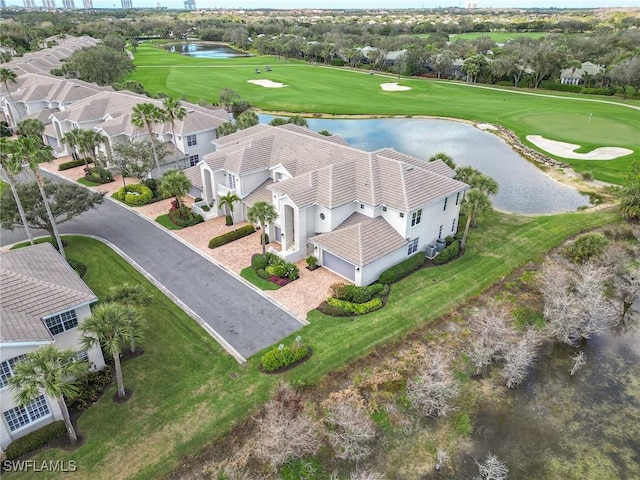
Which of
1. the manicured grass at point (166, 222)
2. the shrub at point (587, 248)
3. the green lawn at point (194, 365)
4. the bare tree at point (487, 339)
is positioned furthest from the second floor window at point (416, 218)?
the manicured grass at point (166, 222)

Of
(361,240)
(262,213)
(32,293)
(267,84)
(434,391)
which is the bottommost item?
(434,391)

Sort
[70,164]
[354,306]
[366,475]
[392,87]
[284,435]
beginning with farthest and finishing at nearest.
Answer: [392,87], [70,164], [354,306], [284,435], [366,475]

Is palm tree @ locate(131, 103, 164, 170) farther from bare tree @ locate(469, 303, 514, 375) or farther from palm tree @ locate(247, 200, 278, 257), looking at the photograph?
bare tree @ locate(469, 303, 514, 375)

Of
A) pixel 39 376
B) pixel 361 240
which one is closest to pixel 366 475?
pixel 39 376

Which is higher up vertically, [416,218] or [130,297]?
[416,218]

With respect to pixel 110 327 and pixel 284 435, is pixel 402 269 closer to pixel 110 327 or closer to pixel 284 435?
pixel 284 435

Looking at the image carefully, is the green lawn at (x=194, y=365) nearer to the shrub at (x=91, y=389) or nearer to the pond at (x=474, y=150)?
the shrub at (x=91, y=389)
